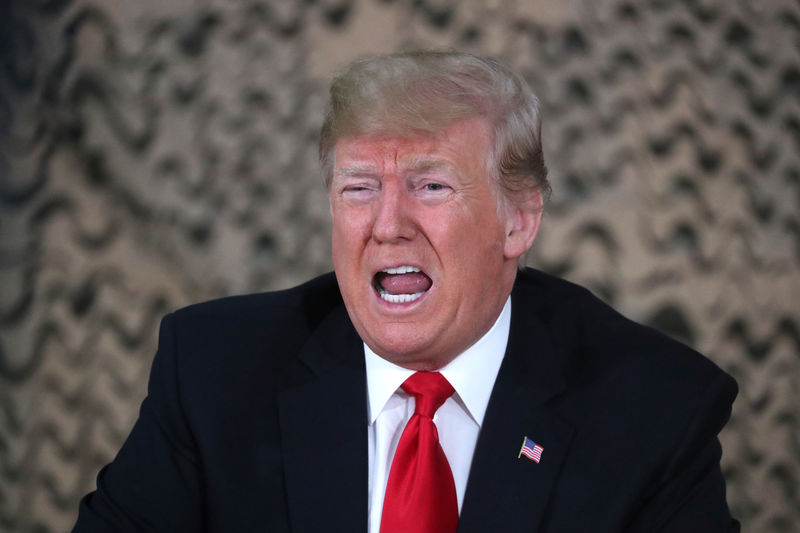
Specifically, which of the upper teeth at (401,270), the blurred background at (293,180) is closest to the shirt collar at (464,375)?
the upper teeth at (401,270)

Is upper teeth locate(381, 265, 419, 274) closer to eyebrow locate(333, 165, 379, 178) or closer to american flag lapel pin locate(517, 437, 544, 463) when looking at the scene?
eyebrow locate(333, 165, 379, 178)

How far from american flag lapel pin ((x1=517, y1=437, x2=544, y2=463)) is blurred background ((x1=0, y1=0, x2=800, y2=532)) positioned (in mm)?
376

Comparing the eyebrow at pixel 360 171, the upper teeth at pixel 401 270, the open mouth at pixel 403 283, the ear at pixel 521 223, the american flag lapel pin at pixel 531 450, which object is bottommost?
the american flag lapel pin at pixel 531 450

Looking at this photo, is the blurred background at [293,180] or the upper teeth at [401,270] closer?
the upper teeth at [401,270]

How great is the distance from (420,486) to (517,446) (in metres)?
0.11

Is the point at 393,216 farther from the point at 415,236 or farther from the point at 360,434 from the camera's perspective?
the point at 360,434

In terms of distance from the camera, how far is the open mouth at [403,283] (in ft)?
3.23

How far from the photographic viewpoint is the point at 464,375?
1039mm

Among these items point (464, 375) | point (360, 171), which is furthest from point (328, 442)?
point (360, 171)

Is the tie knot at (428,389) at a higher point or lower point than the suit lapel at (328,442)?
higher

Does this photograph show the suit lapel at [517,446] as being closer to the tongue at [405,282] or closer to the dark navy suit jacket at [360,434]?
the dark navy suit jacket at [360,434]

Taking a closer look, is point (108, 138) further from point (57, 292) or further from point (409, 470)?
point (409, 470)

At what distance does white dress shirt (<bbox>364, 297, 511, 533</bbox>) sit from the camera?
102 centimetres

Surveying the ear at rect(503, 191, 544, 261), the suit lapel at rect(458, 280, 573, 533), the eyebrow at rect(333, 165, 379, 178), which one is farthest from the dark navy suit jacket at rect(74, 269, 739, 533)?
the eyebrow at rect(333, 165, 379, 178)
